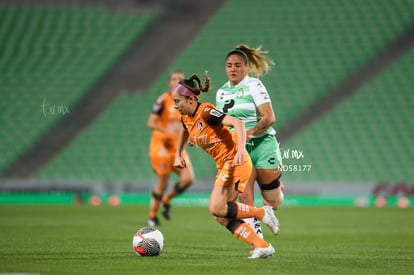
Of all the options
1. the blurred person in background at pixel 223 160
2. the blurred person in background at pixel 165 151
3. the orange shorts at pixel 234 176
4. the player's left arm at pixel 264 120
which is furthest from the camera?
the blurred person in background at pixel 165 151

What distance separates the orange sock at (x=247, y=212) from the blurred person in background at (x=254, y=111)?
2.06 ft

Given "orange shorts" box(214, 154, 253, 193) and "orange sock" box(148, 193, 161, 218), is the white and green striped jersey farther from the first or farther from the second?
"orange sock" box(148, 193, 161, 218)

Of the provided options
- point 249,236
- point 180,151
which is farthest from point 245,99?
point 249,236

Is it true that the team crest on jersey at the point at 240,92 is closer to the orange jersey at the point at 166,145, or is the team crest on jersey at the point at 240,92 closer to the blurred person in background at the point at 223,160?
the blurred person in background at the point at 223,160

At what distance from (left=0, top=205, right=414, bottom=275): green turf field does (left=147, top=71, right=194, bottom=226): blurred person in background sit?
1.67ft

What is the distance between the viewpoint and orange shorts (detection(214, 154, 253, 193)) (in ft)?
27.1

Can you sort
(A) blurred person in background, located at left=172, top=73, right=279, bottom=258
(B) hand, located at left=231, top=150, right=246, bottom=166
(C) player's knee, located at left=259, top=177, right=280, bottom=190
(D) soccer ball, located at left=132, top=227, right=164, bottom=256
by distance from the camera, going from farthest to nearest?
(C) player's knee, located at left=259, top=177, right=280, bottom=190 → (D) soccer ball, located at left=132, top=227, right=164, bottom=256 → (A) blurred person in background, located at left=172, top=73, right=279, bottom=258 → (B) hand, located at left=231, top=150, right=246, bottom=166

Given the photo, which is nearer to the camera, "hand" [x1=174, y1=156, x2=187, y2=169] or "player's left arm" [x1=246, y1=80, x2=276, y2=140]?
"hand" [x1=174, y1=156, x2=187, y2=169]

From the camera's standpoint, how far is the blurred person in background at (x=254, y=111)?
9.01 meters

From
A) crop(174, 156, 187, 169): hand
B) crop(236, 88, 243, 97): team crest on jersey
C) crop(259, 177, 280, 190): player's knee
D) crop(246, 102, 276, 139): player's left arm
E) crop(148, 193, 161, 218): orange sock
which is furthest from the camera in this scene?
crop(148, 193, 161, 218): orange sock

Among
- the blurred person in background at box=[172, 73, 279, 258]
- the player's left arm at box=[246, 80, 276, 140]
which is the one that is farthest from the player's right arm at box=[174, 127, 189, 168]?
the player's left arm at box=[246, 80, 276, 140]

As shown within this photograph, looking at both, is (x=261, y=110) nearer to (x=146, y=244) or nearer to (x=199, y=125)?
(x=199, y=125)

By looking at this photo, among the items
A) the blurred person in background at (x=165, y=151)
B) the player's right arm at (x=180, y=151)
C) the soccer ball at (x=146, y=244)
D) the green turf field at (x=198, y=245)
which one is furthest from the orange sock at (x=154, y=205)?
the soccer ball at (x=146, y=244)

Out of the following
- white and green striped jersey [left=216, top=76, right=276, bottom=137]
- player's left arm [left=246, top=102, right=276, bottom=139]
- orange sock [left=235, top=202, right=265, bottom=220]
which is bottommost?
orange sock [left=235, top=202, right=265, bottom=220]
